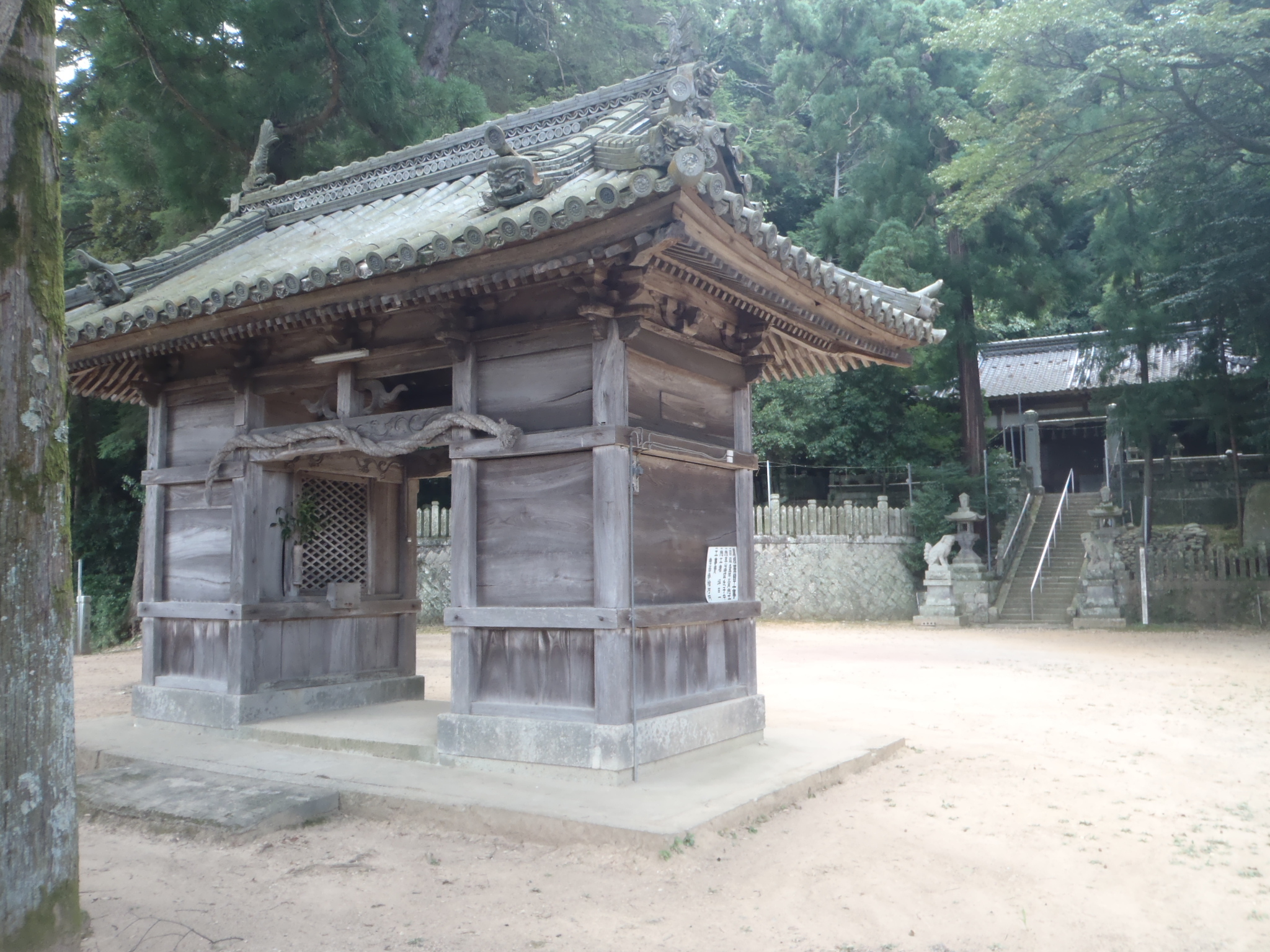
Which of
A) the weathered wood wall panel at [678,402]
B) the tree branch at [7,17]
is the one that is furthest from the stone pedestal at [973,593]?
the tree branch at [7,17]

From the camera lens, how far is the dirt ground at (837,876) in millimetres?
3947

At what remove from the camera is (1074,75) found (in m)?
17.0

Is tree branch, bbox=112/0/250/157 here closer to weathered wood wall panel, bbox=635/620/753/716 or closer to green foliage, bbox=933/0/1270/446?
weathered wood wall panel, bbox=635/620/753/716

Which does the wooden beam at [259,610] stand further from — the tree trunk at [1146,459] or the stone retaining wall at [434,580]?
the tree trunk at [1146,459]

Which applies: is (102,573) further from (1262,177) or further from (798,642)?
(1262,177)

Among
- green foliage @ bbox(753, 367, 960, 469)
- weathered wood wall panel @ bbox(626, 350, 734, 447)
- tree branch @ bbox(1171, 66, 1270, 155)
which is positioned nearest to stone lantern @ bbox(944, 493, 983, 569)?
green foliage @ bbox(753, 367, 960, 469)

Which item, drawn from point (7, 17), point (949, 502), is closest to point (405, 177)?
point (7, 17)

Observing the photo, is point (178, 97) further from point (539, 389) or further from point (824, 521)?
point (824, 521)

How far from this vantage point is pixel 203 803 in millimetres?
5699

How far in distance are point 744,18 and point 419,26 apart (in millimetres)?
19099

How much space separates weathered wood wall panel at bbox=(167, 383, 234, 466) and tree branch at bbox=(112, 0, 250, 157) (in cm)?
653

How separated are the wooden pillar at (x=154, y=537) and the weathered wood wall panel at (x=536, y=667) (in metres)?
3.68

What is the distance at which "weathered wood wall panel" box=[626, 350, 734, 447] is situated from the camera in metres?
6.27

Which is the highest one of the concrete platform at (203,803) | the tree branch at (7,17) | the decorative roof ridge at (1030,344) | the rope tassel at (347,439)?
the decorative roof ridge at (1030,344)
